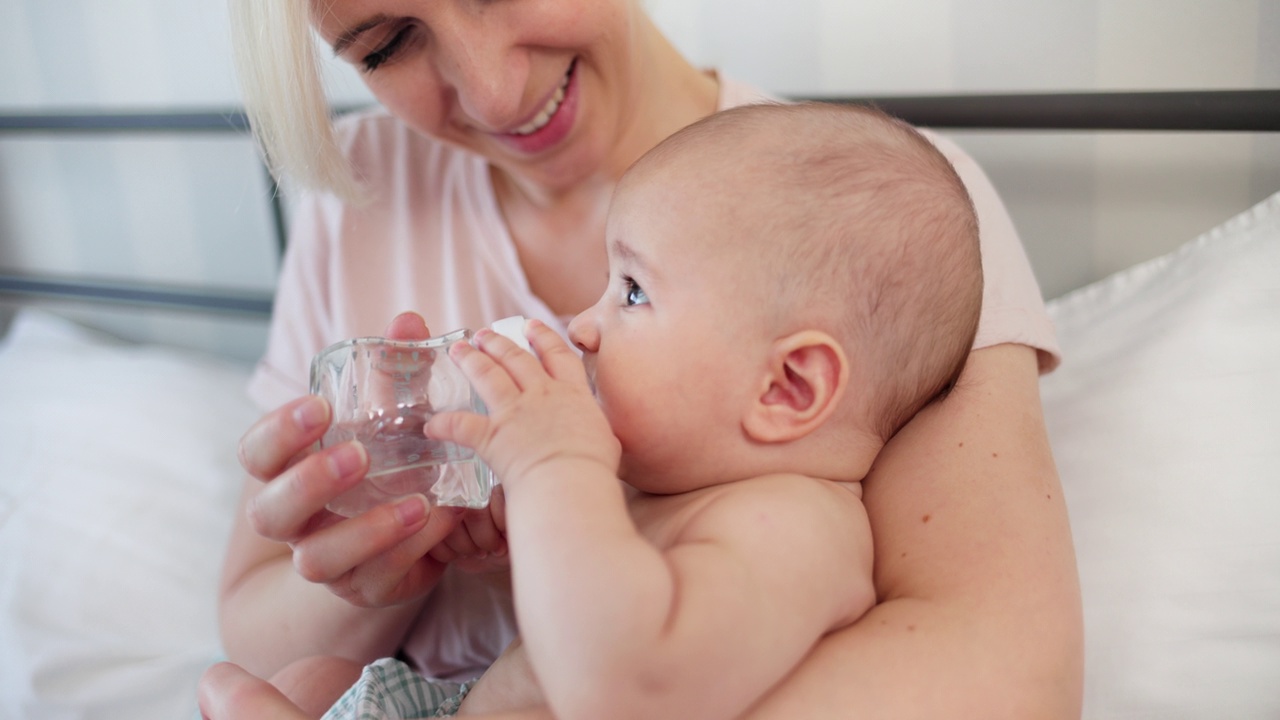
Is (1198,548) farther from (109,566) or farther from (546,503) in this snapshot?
(109,566)

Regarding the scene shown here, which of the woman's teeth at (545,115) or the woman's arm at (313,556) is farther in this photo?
the woman's teeth at (545,115)

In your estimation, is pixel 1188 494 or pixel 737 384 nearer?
pixel 737 384

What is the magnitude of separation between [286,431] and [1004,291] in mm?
731

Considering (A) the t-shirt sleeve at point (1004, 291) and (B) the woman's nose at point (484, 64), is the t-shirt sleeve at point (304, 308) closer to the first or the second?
(B) the woman's nose at point (484, 64)

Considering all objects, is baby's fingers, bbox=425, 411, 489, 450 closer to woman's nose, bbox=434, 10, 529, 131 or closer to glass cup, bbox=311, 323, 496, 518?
glass cup, bbox=311, 323, 496, 518

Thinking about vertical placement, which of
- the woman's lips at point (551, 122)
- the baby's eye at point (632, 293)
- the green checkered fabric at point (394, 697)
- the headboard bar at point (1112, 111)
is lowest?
the green checkered fabric at point (394, 697)

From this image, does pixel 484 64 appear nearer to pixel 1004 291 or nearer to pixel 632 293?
pixel 632 293

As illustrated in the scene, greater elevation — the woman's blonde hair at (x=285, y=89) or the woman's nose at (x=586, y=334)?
the woman's blonde hair at (x=285, y=89)

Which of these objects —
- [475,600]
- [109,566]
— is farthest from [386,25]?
[109,566]

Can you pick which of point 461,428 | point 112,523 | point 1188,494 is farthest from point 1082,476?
point 112,523

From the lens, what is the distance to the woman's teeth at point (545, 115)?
3.62ft

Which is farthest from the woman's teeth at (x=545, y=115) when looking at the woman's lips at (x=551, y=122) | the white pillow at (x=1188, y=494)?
the white pillow at (x=1188, y=494)

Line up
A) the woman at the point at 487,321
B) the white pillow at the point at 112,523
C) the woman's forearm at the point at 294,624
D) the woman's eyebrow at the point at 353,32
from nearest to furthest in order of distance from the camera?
the woman at the point at 487,321 < the woman's eyebrow at the point at 353,32 < the woman's forearm at the point at 294,624 < the white pillow at the point at 112,523

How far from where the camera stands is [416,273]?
132 centimetres
